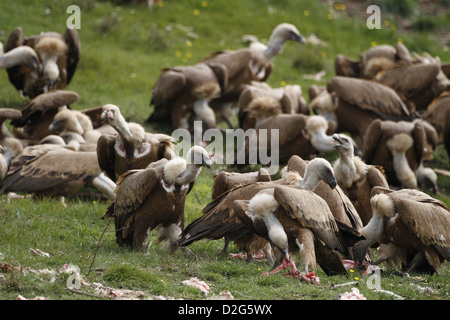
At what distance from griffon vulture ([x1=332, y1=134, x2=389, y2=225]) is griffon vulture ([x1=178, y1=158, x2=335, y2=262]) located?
48.5 inches

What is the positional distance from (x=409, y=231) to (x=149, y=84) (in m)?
9.20

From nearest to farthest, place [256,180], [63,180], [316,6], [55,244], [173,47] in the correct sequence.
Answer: [55,244], [256,180], [63,180], [173,47], [316,6]

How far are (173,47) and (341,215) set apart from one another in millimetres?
10603

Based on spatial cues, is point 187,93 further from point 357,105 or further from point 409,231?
point 409,231

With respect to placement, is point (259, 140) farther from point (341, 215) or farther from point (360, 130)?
point (341, 215)

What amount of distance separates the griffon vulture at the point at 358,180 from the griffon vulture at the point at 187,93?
4.69 meters

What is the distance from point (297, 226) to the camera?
24.5 feet

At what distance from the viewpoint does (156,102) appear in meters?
14.1

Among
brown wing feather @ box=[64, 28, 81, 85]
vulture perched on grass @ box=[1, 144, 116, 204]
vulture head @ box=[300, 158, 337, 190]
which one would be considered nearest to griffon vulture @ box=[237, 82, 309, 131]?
brown wing feather @ box=[64, 28, 81, 85]

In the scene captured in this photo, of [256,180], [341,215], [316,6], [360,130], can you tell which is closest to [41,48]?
[360,130]

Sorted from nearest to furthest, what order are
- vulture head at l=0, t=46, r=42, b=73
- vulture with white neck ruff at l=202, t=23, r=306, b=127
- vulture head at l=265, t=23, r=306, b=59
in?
vulture head at l=0, t=46, r=42, b=73 < vulture with white neck ruff at l=202, t=23, r=306, b=127 < vulture head at l=265, t=23, r=306, b=59

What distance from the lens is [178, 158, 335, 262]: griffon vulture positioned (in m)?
7.99

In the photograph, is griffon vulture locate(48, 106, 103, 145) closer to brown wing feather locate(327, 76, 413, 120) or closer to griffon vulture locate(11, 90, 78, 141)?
griffon vulture locate(11, 90, 78, 141)

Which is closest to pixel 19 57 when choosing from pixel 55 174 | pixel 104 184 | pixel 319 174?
pixel 55 174
